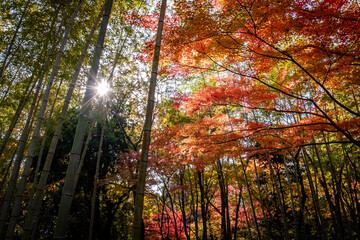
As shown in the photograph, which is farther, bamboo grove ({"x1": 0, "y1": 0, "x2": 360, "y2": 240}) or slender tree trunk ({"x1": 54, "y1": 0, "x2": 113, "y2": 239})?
bamboo grove ({"x1": 0, "y1": 0, "x2": 360, "y2": 240})

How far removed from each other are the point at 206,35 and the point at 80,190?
8154mm

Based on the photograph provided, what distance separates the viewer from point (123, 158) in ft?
23.5

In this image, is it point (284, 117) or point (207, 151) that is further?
point (284, 117)

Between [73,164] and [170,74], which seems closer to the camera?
[73,164]

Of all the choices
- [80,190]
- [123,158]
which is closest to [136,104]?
[123,158]

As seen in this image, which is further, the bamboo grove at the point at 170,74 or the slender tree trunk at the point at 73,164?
the bamboo grove at the point at 170,74

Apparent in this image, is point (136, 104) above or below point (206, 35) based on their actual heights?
above

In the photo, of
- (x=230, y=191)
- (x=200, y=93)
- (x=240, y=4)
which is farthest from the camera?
(x=230, y=191)

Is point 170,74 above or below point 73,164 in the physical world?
above

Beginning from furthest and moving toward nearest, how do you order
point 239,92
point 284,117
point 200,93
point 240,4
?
point 284,117 → point 200,93 → point 239,92 → point 240,4

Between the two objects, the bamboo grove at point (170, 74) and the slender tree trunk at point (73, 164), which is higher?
the bamboo grove at point (170, 74)

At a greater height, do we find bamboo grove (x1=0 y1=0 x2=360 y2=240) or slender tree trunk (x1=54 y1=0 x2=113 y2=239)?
bamboo grove (x1=0 y1=0 x2=360 y2=240)

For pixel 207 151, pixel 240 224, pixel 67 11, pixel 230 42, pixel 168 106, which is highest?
pixel 168 106

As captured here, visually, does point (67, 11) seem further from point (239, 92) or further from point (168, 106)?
point (168, 106)
